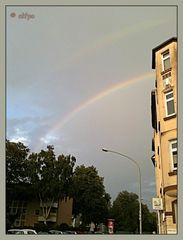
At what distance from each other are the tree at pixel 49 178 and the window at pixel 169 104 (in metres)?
1.01

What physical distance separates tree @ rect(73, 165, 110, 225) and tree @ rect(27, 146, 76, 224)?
0.28 ft

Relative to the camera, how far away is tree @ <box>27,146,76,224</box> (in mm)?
5320

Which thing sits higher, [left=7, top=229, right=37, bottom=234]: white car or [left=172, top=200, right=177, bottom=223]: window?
[left=172, top=200, right=177, bottom=223]: window

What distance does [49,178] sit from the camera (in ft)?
17.8

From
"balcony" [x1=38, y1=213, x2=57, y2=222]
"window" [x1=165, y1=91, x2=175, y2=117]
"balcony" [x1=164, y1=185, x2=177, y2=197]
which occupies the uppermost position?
"window" [x1=165, y1=91, x2=175, y2=117]

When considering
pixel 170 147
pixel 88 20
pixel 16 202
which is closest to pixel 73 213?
pixel 16 202

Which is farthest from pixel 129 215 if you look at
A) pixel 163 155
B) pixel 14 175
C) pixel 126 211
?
pixel 14 175

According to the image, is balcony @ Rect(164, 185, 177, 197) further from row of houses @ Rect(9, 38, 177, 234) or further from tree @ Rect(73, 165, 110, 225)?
tree @ Rect(73, 165, 110, 225)

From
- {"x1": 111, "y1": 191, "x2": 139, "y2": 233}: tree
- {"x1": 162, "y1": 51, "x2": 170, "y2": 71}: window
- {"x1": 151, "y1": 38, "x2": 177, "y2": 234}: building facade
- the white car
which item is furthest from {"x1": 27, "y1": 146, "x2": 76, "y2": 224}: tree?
{"x1": 162, "y1": 51, "x2": 170, "y2": 71}: window

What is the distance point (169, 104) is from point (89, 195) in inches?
45.5

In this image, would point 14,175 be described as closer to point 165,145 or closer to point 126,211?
point 126,211

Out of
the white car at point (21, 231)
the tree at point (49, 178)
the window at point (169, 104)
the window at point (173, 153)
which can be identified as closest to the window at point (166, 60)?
the window at point (169, 104)

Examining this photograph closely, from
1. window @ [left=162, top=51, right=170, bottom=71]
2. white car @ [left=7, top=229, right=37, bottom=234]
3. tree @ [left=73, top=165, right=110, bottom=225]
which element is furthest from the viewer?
tree @ [left=73, top=165, right=110, bottom=225]

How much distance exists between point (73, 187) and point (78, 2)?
1735mm
